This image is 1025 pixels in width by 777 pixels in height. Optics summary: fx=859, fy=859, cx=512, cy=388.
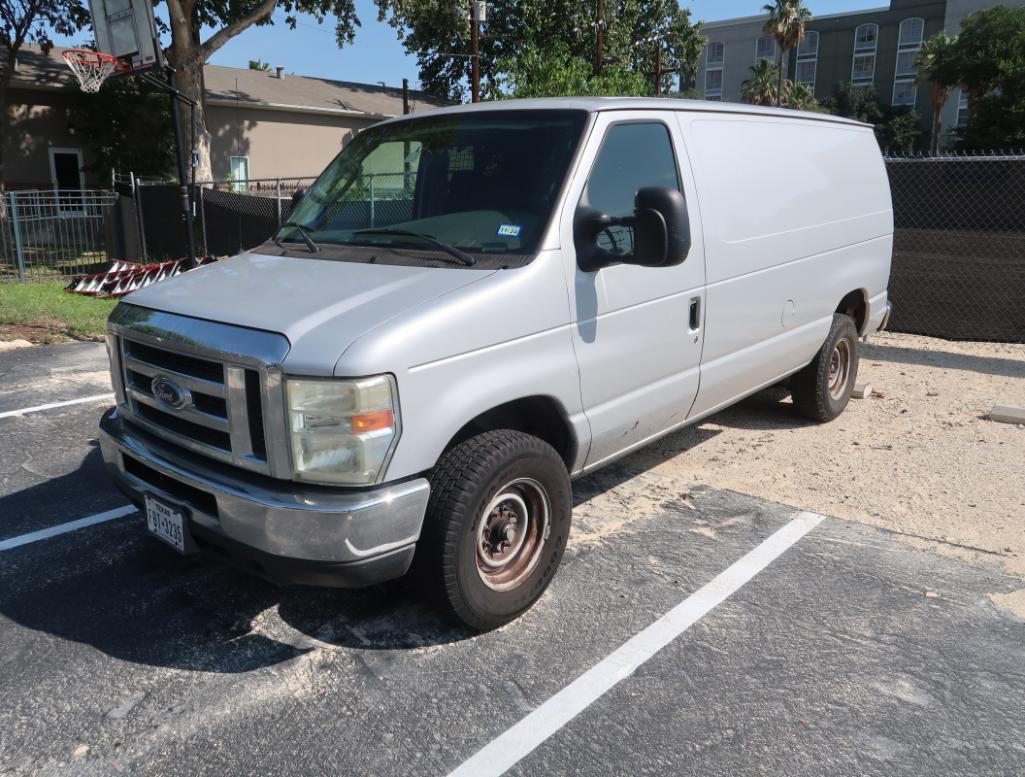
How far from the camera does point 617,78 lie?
20.2 metres

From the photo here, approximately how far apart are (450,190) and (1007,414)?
4890 millimetres

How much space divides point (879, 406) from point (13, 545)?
244 inches

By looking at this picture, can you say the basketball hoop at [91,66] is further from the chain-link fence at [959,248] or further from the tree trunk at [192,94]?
the chain-link fence at [959,248]

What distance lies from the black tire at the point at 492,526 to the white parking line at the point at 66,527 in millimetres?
2330

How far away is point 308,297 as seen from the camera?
333 centimetres

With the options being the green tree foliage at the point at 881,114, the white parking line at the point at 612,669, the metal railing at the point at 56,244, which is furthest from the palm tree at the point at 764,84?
the white parking line at the point at 612,669

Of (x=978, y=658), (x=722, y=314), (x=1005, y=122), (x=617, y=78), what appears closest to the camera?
(x=978, y=658)

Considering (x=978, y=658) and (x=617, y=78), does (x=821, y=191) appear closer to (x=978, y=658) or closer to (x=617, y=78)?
(x=978, y=658)

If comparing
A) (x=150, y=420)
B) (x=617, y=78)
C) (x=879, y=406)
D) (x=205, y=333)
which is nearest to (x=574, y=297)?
(x=205, y=333)

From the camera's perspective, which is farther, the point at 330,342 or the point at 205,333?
the point at 205,333

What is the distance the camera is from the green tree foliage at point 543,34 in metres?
25.8

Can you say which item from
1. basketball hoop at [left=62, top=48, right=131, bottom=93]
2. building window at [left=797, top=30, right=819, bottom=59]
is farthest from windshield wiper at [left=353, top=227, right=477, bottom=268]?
building window at [left=797, top=30, right=819, bottom=59]

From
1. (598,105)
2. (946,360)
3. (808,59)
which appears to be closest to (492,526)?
(598,105)

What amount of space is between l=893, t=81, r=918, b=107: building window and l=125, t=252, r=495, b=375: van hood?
7764 cm
